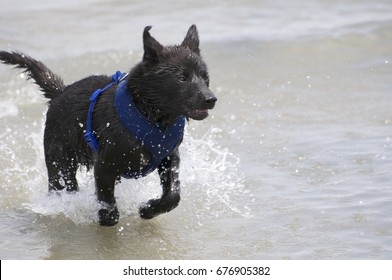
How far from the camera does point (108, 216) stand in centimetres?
619

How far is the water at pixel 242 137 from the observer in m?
6.20

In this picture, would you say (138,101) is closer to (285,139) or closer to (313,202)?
(313,202)

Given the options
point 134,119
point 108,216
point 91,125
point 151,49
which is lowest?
point 108,216

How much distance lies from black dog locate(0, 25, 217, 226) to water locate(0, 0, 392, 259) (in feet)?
1.31

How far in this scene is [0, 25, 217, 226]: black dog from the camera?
5.63 metres

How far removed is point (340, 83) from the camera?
10.9 metres

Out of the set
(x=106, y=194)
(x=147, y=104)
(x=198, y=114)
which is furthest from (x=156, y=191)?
(x=198, y=114)

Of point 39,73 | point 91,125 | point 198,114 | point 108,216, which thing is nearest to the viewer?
point 198,114

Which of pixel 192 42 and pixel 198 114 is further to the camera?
pixel 192 42

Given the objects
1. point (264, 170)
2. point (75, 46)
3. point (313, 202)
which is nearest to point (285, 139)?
point (264, 170)

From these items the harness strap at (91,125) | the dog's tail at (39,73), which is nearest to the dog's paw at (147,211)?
the harness strap at (91,125)

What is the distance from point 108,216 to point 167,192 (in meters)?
0.50

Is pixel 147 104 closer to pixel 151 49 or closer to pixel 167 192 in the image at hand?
pixel 151 49

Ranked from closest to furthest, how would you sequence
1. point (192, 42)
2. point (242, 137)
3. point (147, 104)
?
point (147, 104), point (192, 42), point (242, 137)
